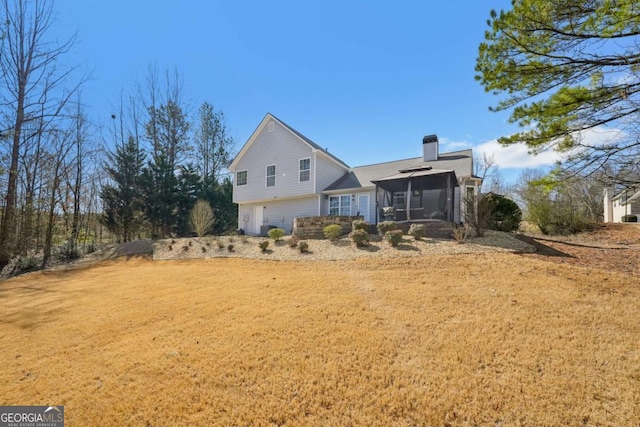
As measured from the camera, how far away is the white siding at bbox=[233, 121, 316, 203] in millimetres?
16406

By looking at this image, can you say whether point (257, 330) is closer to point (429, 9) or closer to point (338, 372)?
point (338, 372)

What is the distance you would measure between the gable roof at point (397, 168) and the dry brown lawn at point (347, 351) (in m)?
7.67

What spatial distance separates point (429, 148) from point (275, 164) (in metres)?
9.08

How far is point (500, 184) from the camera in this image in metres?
28.3

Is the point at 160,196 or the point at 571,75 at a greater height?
the point at 571,75

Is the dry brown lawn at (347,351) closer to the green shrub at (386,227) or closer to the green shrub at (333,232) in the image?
the green shrub at (386,227)

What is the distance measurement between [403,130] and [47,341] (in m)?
16.0

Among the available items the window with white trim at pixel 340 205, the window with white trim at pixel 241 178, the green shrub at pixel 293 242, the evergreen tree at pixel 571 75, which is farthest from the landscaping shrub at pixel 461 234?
the window with white trim at pixel 241 178

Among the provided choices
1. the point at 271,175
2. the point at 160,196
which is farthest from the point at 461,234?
the point at 160,196

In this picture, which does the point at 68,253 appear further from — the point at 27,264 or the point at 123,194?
the point at 123,194

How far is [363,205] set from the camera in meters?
15.2

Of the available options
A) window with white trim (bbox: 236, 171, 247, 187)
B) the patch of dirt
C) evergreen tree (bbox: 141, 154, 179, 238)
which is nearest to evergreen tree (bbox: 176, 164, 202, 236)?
evergreen tree (bbox: 141, 154, 179, 238)

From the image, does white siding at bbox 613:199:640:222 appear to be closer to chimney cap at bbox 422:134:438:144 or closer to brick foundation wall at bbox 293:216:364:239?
chimney cap at bbox 422:134:438:144

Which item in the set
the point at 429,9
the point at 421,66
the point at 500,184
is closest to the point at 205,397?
the point at 429,9
